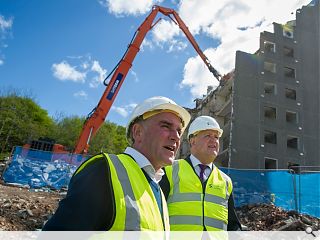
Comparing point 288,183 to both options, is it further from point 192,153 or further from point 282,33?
point 282,33

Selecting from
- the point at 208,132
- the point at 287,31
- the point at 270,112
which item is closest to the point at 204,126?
the point at 208,132

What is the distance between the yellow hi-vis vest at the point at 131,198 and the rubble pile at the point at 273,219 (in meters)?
8.78

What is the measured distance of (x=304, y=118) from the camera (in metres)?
28.4

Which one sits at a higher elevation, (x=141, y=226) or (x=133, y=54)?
(x=133, y=54)

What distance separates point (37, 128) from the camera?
35344mm

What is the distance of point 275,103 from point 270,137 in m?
2.78

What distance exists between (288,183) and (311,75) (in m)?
20.3

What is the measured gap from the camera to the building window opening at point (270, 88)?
28.8 meters

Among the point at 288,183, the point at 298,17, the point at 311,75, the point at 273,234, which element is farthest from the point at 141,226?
the point at 298,17

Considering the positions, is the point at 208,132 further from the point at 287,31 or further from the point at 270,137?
the point at 287,31

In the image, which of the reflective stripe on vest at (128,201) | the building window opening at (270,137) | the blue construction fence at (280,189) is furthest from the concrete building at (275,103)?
the reflective stripe on vest at (128,201)

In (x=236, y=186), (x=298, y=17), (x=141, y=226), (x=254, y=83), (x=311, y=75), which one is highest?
(x=298, y=17)

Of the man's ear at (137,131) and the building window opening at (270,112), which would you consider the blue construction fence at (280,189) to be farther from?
the building window opening at (270,112)

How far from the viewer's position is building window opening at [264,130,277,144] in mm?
27297
